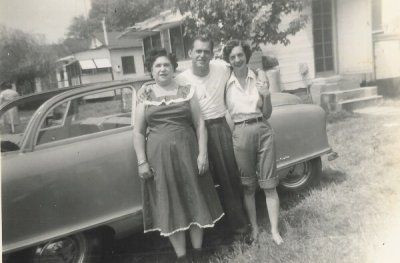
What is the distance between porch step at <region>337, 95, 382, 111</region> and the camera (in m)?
8.71

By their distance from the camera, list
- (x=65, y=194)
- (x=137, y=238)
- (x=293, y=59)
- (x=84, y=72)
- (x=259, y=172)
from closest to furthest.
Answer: (x=65, y=194) → (x=259, y=172) → (x=137, y=238) → (x=293, y=59) → (x=84, y=72)

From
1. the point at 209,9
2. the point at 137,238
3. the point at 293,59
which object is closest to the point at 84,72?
the point at 293,59

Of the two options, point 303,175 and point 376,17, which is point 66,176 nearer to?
point 303,175

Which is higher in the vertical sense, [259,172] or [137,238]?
[259,172]

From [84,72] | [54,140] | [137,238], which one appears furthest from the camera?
[84,72]

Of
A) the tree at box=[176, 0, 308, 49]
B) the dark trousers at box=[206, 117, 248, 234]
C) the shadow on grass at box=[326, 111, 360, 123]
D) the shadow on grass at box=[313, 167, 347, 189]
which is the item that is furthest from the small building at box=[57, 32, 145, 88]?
the dark trousers at box=[206, 117, 248, 234]

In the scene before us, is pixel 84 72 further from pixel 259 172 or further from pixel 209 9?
pixel 259 172

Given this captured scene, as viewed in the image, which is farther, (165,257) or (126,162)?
(165,257)

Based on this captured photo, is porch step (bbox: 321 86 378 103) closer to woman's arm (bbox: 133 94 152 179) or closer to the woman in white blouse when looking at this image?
the woman in white blouse

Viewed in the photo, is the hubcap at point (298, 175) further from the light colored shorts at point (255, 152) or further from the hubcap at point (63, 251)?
the hubcap at point (63, 251)

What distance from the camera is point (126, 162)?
10.1 ft

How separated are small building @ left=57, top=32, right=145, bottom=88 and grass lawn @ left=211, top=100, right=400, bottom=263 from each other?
2271 cm

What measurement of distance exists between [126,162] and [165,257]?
36.3 inches

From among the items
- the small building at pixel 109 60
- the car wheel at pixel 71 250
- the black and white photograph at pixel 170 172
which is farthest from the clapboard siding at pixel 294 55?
the small building at pixel 109 60
